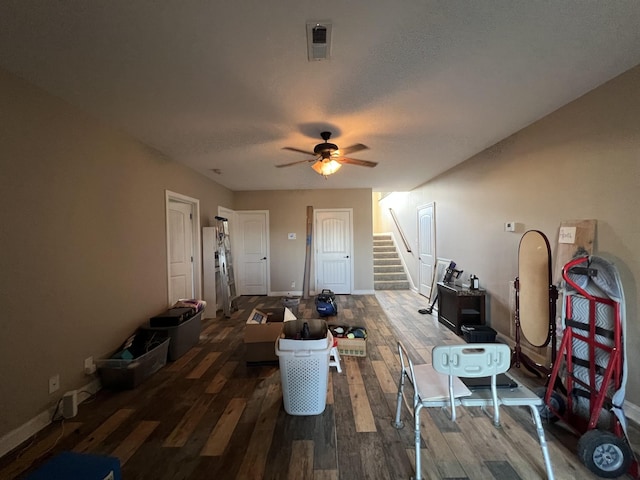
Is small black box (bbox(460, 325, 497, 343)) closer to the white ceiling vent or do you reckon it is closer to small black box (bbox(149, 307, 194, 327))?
the white ceiling vent

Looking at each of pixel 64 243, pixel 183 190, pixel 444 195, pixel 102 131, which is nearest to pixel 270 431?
pixel 64 243

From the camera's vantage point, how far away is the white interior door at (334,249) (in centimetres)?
626

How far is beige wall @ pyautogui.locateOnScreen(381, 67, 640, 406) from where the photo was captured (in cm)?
192

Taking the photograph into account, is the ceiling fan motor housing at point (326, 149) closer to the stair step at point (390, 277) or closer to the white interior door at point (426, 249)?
the white interior door at point (426, 249)

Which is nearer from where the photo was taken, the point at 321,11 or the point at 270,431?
the point at 321,11

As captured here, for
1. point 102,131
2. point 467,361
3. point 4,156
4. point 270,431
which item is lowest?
point 270,431

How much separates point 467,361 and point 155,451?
200 centimetres

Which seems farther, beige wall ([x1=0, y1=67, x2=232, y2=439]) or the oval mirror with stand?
the oval mirror with stand

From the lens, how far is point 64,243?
215 cm

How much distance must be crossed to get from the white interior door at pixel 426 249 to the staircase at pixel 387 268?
2.60ft

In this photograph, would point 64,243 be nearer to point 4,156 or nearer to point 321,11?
point 4,156

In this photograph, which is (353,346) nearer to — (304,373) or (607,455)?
(304,373)

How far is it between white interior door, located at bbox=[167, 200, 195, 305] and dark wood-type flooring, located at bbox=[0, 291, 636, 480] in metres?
1.41

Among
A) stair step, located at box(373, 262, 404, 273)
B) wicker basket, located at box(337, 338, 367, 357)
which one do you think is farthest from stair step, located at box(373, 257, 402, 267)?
wicker basket, located at box(337, 338, 367, 357)
